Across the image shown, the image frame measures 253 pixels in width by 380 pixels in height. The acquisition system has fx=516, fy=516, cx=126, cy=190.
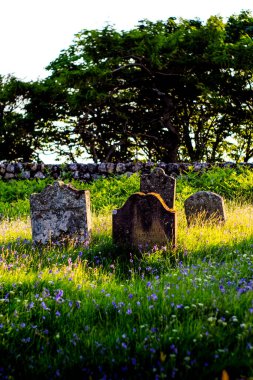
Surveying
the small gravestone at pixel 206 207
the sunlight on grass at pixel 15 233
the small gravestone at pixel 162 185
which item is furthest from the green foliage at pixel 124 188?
the sunlight on grass at pixel 15 233

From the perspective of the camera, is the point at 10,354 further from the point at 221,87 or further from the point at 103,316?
the point at 221,87

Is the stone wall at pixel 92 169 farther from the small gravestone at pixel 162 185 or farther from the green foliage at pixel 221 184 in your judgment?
the small gravestone at pixel 162 185

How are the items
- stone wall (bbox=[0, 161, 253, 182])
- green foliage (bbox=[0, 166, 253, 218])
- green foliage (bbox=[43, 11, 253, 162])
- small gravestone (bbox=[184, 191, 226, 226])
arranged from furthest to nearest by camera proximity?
green foliage (bbox=[43, 11, 253, 162]), stone wall (bbox=[0, 161, 253, 182]), green foliage (bbox=[0, 166, 253, 218]), small gravestone (bbox=[184, 191, 226, 226])

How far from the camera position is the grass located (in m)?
4.43

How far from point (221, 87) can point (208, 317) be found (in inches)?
887

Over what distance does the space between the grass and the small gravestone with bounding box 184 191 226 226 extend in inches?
159

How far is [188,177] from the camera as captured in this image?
65.6 ft

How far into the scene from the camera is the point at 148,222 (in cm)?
908

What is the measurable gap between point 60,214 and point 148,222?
81.3 inches

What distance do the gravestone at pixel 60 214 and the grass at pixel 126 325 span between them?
92.8 inches

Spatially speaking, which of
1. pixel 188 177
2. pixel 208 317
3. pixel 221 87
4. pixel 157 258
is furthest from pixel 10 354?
pixel 221 87

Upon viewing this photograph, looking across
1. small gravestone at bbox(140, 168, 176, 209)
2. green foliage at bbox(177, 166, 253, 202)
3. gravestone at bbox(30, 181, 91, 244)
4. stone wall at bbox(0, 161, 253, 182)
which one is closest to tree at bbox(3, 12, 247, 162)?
stone wall at bbox(0, 161, 253, 182)

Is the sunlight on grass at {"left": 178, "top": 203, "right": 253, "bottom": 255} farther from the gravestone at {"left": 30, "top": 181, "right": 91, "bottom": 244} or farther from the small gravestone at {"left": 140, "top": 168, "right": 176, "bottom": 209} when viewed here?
the gravestone at {"left": 30, "top": 181, "right": 91, "bottom": 244}

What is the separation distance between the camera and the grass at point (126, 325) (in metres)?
4.43
